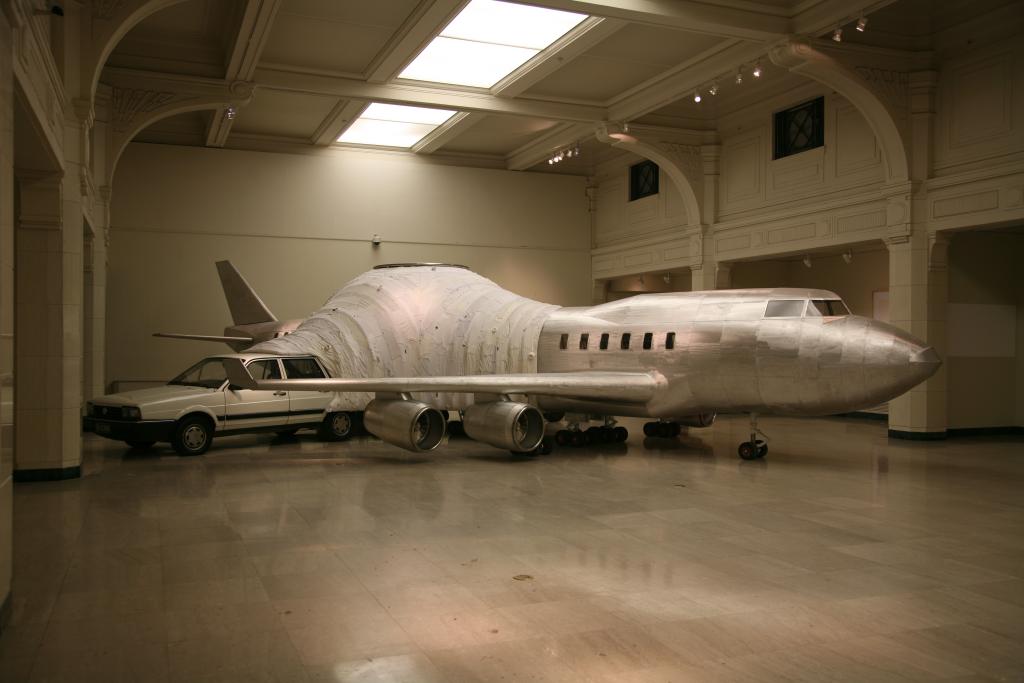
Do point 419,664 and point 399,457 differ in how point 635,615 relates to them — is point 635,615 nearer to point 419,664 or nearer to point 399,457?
point 419,664

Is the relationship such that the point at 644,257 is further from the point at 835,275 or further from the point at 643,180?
the point at 835,275

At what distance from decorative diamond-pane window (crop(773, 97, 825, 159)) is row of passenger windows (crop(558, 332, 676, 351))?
7.48 m

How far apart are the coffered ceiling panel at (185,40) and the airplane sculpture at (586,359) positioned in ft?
18.7

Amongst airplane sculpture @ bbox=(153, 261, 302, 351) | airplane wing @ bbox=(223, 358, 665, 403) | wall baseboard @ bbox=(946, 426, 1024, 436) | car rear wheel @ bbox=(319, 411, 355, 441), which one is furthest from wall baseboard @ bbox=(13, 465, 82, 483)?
wall baseboard @ bbox=(946, 426, 1024, 436)

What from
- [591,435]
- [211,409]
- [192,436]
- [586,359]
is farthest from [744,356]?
[192,436]

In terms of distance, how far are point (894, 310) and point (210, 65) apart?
14975mm

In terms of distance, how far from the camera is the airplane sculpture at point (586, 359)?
12203mm

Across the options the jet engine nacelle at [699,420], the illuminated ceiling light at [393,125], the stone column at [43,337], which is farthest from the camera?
the illuminated ceiling light at [393,125]

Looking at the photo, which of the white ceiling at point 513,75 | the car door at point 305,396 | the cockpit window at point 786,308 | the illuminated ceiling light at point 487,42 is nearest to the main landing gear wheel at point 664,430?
the cockpit window at point 786,308

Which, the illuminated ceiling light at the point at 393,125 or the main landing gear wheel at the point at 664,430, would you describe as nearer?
the main landing gear wheel at the point at 664,430

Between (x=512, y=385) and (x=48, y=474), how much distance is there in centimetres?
687

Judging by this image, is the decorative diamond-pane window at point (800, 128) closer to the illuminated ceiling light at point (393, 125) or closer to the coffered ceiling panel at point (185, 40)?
A: the illuminated ceiling light at point (393, 125)

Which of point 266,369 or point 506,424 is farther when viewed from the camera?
point 266,369

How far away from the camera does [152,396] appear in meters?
13.8
